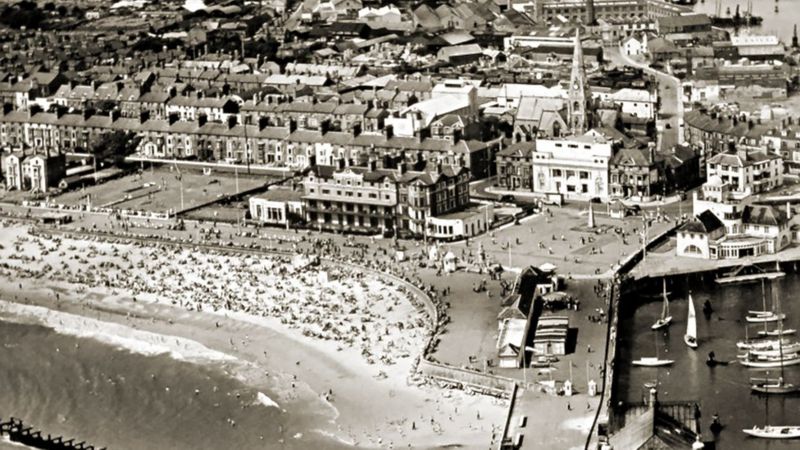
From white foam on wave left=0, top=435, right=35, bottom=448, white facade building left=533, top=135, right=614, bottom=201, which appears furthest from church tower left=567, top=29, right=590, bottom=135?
white foam on wave left=0, top=435, right=35, bottom=448

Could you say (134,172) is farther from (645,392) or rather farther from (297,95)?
(645,392)

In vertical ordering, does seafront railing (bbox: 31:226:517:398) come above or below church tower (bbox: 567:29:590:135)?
below

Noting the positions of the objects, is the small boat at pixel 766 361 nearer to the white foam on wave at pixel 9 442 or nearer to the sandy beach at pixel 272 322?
the sandy beach at pixel 272 322

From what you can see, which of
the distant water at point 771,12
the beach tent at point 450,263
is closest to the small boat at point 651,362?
the beach tent at point 450,263

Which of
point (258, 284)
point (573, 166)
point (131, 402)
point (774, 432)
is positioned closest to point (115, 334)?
point (258, 284)

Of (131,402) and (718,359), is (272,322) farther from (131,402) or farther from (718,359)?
(718,359)

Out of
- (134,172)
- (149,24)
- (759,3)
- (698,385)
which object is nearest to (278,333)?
(698,385)

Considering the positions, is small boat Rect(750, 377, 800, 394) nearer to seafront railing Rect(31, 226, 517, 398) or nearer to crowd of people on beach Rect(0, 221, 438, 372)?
seafront railing Rect(31, 226, 517, 398)
